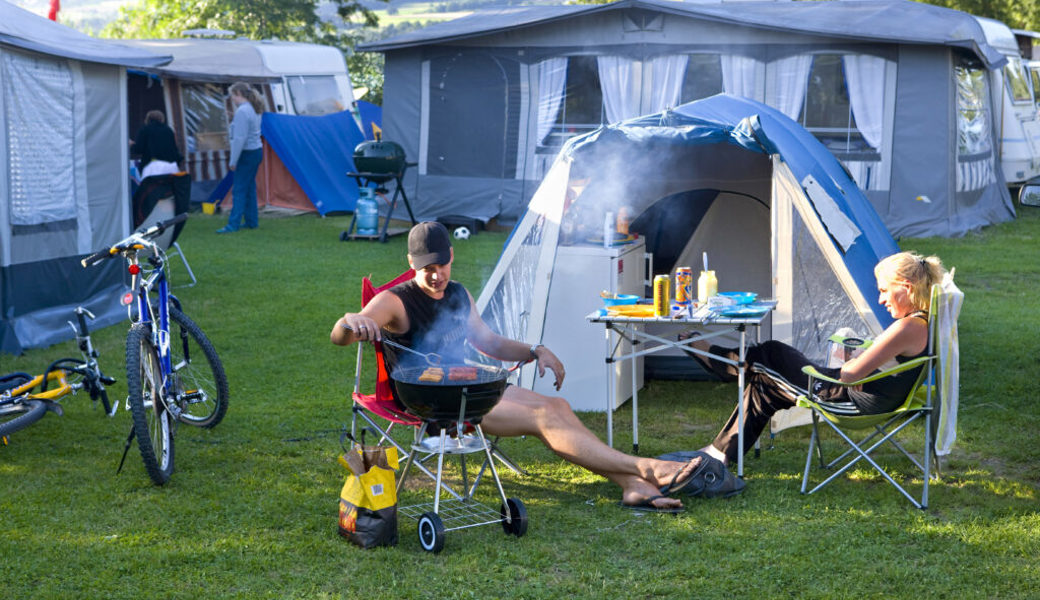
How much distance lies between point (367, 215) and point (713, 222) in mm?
6281

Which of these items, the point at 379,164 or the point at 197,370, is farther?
the point at 379,164

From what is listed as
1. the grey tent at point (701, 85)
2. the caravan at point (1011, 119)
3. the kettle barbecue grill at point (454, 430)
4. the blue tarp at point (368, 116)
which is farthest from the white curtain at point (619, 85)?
the kettle barbecue grill at point (454, 430)

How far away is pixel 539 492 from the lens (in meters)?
4.38

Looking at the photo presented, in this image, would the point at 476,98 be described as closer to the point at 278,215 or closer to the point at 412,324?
the point at 278,215

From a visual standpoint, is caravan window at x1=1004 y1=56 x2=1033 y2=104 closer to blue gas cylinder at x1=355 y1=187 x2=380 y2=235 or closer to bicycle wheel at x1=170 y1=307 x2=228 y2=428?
blue gas cylinder at x1=355 y1=187 x2=380 y2=235

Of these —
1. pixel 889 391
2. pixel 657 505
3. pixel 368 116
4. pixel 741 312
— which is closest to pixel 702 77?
pixel 368 116

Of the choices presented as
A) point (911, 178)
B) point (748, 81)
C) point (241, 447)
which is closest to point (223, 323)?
point (241, 447)

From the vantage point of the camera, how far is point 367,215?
11898 millimetres

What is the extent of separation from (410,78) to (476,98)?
2.99ft

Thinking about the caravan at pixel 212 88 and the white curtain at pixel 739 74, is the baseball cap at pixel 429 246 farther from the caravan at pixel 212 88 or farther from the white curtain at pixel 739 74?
the caravan at pixel 212 88

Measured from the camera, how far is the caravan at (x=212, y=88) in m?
14.6

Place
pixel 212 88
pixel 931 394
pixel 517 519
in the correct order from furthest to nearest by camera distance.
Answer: pixel 212 88
pixel 931 394
pixel 517 519

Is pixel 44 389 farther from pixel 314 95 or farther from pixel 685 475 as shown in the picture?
pixel 314 95

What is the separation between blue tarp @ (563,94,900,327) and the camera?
5156 millimetres
